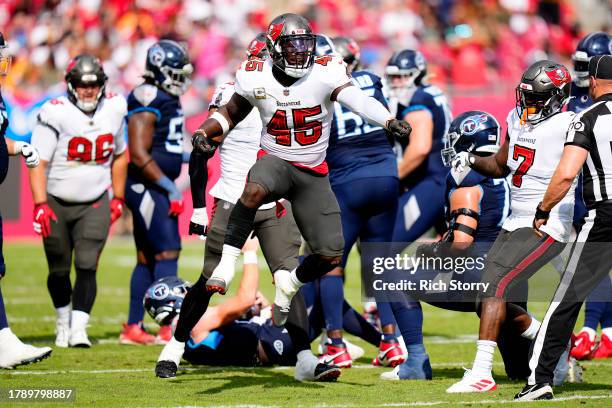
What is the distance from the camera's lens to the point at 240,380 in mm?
6551

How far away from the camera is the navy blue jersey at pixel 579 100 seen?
324 inches

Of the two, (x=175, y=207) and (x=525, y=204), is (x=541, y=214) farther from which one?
(x=175, y=207)

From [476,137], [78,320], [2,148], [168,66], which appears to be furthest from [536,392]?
[168,66]

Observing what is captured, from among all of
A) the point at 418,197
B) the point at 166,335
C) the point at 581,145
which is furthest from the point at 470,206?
the point at 166,335

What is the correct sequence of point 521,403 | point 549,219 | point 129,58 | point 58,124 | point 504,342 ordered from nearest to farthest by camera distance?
1. point 521,403
2. point 549,219
3. point 504,342
4. point 58,124
5. point 129,58

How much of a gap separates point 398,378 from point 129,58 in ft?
39.4

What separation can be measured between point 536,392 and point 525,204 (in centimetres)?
108

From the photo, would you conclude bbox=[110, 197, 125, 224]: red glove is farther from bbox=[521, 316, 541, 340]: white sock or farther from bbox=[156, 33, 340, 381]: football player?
bbox=[521, 316, 541, 340]: white sock

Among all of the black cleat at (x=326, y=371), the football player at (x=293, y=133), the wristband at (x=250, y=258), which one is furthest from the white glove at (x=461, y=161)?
the wristband at (x=250, y=258)

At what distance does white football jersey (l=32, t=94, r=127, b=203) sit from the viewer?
828cm

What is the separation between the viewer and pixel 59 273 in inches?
326

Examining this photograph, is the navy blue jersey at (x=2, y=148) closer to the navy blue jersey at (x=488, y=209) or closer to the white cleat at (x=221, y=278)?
the white cleat at (x=221, y=278)

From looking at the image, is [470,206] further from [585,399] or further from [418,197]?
[418,197]

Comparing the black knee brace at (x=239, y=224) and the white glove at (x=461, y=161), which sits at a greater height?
the white glove at (x=461, y=161)
